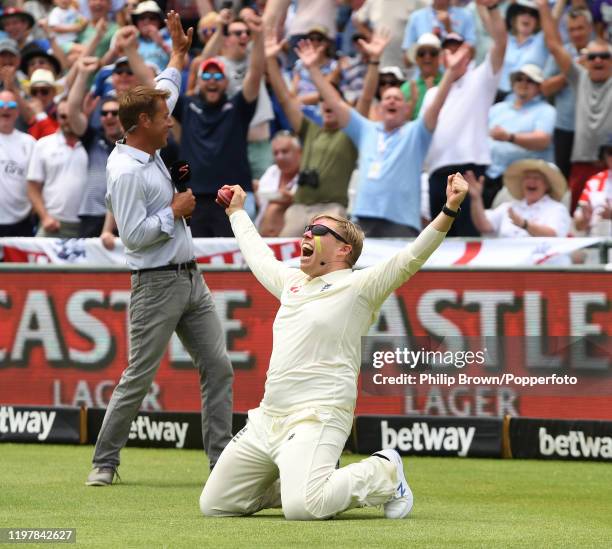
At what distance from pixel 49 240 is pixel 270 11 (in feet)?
12.5

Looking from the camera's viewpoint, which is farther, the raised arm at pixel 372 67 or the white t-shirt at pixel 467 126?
the raised arm at pixel 372 67

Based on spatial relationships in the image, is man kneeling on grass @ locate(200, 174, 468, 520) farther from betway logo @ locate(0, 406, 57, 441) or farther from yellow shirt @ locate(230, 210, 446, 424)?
betway logo @ locate(0, 406, 57, 441)

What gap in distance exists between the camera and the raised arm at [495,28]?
13153 millimetres

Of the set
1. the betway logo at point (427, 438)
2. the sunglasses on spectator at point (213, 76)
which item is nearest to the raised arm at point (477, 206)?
the sunglasses on spectator at point (213, 76)

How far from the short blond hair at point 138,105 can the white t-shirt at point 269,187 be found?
217 inches

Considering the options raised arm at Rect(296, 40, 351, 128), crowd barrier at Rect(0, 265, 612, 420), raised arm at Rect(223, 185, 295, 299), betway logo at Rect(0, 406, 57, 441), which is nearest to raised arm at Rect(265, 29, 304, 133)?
raised arm at Rect(296, 40, 351, 128)

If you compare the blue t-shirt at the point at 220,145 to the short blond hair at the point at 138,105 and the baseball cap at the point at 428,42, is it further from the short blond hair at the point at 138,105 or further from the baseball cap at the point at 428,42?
the short blond hair at the point at 138,105

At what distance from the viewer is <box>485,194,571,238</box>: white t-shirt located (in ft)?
42.9

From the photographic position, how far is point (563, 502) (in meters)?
8.45

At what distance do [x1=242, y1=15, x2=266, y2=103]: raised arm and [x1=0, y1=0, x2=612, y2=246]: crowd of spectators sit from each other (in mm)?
19

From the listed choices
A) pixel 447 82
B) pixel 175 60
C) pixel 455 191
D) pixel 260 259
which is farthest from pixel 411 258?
pixel 447 82

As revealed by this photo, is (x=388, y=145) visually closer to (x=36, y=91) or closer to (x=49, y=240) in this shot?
(x=49, y=240)

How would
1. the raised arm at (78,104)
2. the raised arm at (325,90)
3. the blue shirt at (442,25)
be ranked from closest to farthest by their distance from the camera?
the raised arm at (325,90) < the raised arm at (78,104) < the blue shirt at (442,25)

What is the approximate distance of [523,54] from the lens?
15.2 meters
